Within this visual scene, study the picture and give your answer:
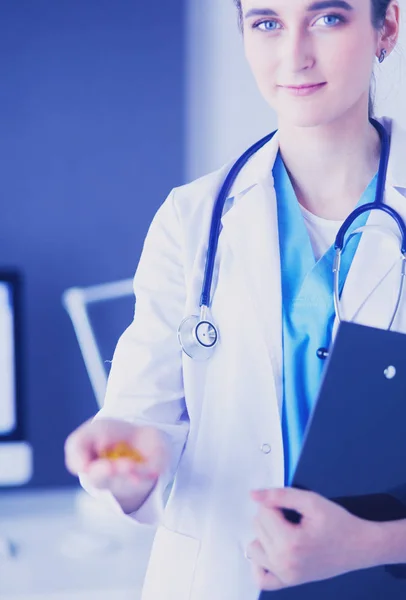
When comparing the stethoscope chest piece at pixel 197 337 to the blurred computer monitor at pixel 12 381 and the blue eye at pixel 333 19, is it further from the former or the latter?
the blurred computer monitor at pixel 12 381

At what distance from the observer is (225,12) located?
4.99ft

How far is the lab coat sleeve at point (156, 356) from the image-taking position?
2.53ft

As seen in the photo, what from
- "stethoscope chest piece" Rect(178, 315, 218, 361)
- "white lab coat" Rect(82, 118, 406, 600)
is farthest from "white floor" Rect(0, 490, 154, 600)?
"stethoscope chest piece" Rect(178, 315, 218, 361)

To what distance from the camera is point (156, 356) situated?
796 mm

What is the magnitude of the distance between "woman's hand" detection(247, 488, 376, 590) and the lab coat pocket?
0.20m

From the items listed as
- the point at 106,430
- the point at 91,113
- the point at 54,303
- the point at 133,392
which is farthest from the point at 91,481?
the point at 91,113

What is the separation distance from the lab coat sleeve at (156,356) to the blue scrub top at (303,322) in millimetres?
124

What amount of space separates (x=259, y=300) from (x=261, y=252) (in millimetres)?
59

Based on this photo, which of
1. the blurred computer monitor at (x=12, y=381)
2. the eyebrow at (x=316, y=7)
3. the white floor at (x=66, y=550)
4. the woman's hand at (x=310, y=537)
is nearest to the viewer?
the woman's hand at (x=310, y=537)

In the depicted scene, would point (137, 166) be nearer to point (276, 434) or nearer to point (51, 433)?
point (51, 433)

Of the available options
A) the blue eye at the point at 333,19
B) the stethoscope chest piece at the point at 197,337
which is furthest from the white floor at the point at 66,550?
the blue eye at the point at 333,19

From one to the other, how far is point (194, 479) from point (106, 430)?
172 mm

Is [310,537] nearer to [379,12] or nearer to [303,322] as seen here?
[303,322]

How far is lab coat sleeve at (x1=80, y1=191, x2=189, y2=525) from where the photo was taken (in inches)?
30.4
